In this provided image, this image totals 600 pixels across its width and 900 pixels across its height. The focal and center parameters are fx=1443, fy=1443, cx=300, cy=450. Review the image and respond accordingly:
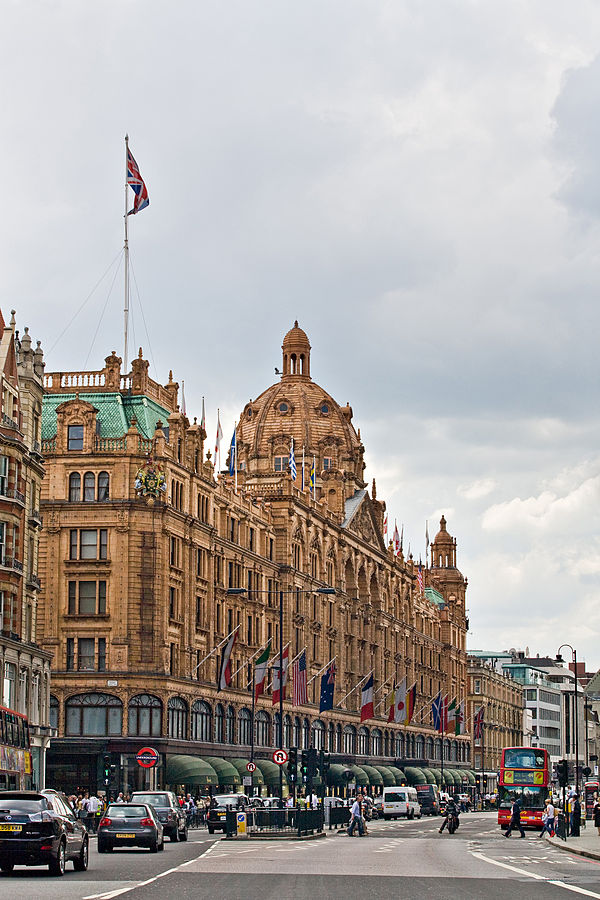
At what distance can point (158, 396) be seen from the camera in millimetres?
97500

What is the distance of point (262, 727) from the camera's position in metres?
108

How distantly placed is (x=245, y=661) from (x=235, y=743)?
6.27 metres

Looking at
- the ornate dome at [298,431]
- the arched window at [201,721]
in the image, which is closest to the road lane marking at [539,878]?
the arched window at [201,721]

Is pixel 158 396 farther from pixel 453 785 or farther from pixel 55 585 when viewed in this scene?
pixel 453 785

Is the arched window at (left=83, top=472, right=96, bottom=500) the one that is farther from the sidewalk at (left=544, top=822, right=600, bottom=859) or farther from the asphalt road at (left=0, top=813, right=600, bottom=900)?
the sidewalk at (left=544, top=822, right=600, bottom=859)

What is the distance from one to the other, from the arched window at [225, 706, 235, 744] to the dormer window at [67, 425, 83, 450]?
22834mm

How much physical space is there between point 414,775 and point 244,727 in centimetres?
4999

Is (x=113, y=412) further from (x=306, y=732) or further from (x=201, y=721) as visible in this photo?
(x=306, y=732)

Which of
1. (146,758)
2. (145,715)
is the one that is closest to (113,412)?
(145,715)

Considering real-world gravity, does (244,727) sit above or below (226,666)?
below

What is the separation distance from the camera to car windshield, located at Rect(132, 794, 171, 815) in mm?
55412

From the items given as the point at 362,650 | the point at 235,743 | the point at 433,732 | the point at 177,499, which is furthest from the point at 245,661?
the point at 433,732

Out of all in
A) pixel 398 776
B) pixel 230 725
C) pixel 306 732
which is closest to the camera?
pixel 230 725

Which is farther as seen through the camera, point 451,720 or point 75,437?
point 451,720
